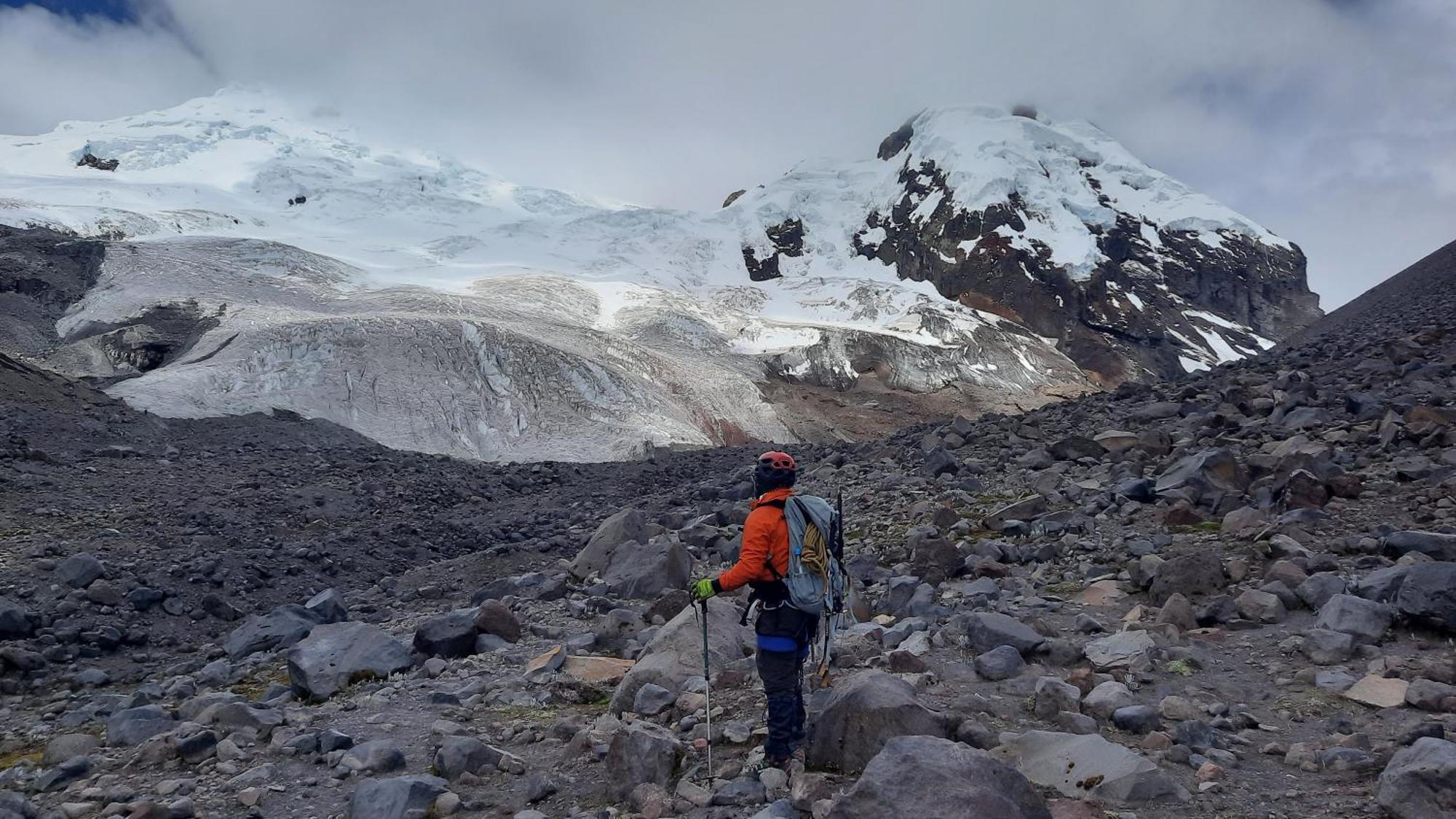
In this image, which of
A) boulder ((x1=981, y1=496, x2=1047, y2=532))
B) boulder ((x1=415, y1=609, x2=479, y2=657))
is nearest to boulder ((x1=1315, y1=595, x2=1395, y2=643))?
boulder ((x1=981, y1=496, x2=1047, y2=532))

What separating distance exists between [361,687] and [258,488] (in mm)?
10488

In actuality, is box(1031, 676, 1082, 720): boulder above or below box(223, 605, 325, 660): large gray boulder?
below

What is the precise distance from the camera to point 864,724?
4750 mm

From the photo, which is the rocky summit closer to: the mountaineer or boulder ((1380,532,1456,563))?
boulder ((1380,532,1456,563))

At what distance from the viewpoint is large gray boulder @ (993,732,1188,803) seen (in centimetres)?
409

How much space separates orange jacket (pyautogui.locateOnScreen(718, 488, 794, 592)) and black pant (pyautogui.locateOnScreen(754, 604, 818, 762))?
0.25 meters

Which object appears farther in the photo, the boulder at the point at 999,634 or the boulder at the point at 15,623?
the boulder at the point at 15,623

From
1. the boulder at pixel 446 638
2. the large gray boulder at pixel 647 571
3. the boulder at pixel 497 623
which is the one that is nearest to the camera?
the boulder at pixel 446 638

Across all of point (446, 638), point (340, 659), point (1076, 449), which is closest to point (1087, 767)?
point (446, 638)

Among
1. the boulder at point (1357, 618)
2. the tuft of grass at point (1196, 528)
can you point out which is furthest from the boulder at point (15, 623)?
the tuft of grass at point (1196, 528)

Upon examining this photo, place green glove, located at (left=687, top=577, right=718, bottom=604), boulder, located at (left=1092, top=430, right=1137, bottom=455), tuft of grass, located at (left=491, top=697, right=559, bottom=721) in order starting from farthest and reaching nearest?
1. boulder, located at (left=1092, top=430, right=1137, bottom=455)
2. tuft of grass, located at (left=491, top=697, right=559, bottom=721)
3. green glove, located at (left=687, top=577, right=718, bottom=604)

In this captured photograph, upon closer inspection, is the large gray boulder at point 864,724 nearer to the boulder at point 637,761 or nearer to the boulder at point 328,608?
the boulder at point 637,761

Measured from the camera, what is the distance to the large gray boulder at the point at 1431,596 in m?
5.54

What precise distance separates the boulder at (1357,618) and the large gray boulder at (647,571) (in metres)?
6.27
